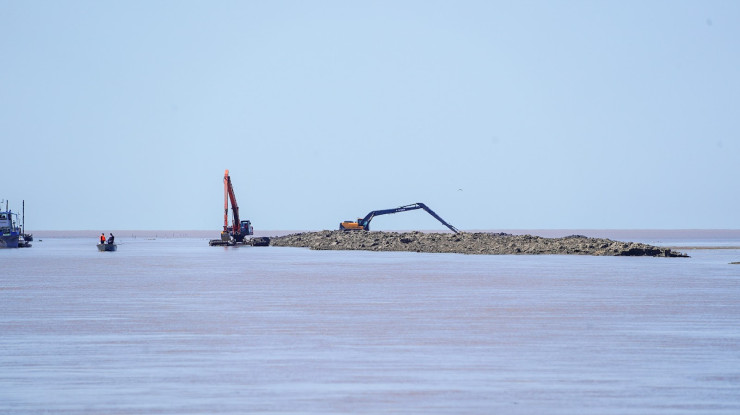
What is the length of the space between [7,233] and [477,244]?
5801cm

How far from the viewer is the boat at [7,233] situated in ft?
399

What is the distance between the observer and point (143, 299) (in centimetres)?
3578

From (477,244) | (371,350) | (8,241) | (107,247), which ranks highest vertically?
(8,241)

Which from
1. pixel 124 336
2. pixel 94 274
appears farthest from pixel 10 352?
pixel 94 274

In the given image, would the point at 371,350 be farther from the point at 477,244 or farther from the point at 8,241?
the point at 8,241

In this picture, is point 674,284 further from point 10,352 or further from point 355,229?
point 355,229

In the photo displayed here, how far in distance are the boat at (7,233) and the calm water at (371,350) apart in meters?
86.0

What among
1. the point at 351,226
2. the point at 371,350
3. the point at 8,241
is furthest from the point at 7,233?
the point at 371,350

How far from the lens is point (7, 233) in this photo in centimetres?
12212

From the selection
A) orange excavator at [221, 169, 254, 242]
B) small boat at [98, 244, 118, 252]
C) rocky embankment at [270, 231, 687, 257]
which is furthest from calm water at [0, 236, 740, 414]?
orange excavator at [221, 169, 254, 242]

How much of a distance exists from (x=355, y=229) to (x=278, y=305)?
308ft

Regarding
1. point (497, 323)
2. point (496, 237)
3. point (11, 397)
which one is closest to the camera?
point (11, 397)

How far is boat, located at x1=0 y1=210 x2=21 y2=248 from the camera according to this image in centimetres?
12169

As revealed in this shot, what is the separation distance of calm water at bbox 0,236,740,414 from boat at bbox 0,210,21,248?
282ft
